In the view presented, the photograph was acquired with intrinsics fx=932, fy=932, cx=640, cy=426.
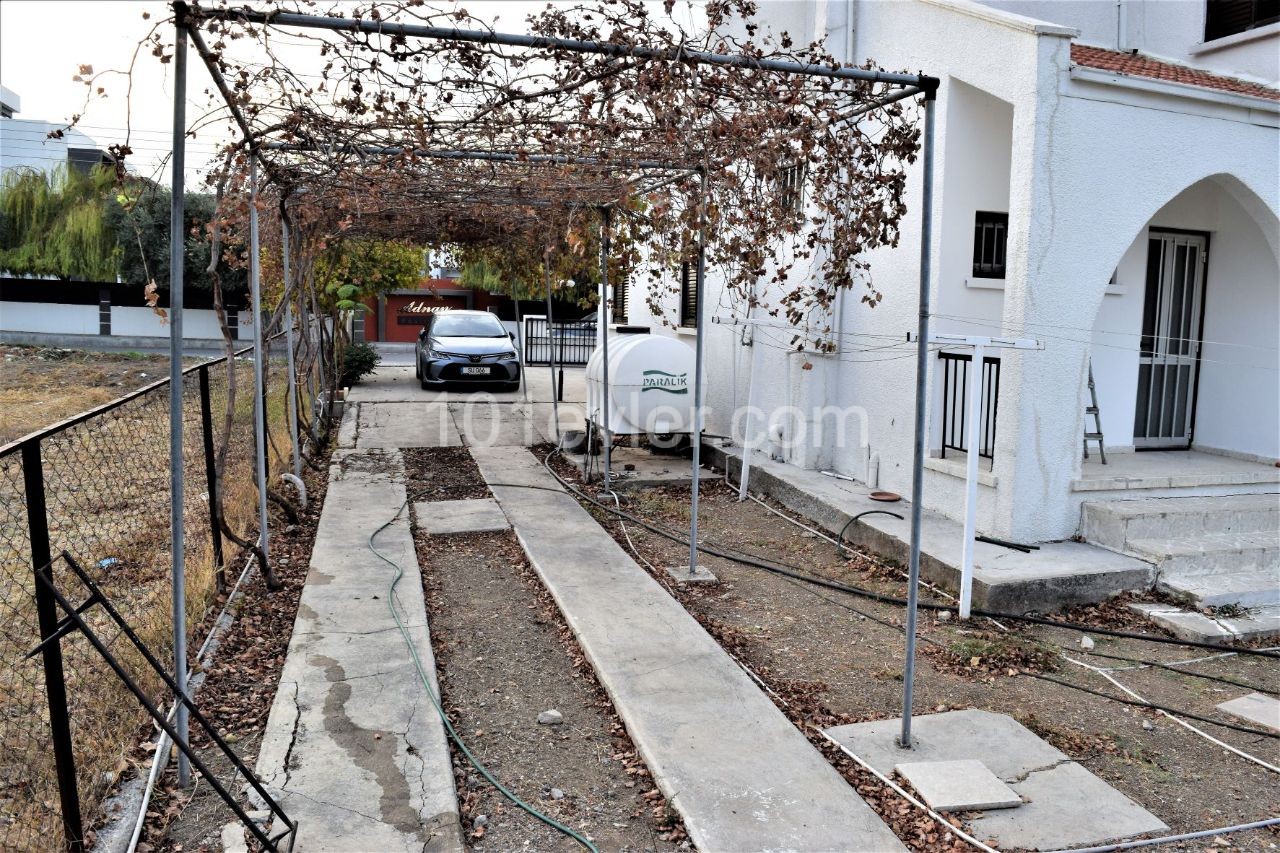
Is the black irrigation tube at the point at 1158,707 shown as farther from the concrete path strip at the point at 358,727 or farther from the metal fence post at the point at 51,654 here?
the metal fence post at the point at 51,654

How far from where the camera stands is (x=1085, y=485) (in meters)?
6.99

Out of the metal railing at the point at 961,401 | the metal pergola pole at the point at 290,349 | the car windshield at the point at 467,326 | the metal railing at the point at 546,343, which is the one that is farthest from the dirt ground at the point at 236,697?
the metal railing at the point at 546,343

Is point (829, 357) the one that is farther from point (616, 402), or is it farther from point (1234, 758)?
point (1234, 758)

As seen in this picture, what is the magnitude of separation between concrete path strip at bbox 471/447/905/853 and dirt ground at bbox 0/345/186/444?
6.49 metres

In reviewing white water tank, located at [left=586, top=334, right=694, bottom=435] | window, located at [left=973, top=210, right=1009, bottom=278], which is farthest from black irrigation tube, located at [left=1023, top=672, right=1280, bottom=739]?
white water tank, located at [left=586, top=334, right=694, bottom=435]

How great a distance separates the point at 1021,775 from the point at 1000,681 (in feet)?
3.81

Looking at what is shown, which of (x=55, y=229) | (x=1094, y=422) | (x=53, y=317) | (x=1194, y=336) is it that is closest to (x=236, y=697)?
(x=1094, y=422)

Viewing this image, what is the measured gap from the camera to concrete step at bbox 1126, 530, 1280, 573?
6453 millimetres

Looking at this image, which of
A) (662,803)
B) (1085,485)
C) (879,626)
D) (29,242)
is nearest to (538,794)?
(662,803)

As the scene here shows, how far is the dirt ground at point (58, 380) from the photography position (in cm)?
1238

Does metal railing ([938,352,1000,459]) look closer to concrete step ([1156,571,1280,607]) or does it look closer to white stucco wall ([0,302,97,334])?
concrete step ([1156,571,1280,607])

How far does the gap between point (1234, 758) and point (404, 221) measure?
357 inches

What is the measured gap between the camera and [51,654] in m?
3.06

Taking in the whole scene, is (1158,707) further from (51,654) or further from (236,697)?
(51,654)
